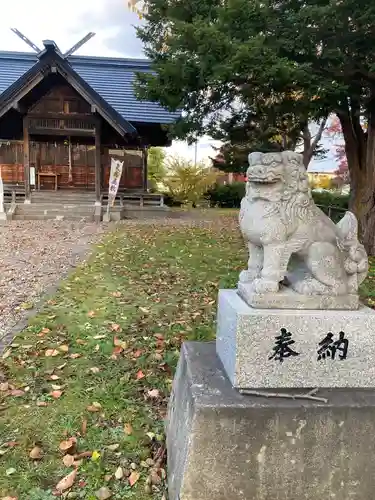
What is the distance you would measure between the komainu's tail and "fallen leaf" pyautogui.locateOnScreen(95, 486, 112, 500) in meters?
1.83

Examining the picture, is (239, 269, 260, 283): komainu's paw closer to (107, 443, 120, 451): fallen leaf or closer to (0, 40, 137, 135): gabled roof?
(107, 443, 120, 451): fallen leaf

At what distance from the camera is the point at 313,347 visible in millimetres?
2375

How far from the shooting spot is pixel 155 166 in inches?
1085

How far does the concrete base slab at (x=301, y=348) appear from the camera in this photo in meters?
2.34

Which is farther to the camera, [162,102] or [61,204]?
[61,204]

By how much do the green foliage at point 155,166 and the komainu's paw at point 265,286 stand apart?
24.3 m

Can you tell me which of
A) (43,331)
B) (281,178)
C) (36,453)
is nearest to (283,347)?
(281,178)

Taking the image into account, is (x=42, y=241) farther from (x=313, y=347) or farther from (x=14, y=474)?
(x=313, y=347)

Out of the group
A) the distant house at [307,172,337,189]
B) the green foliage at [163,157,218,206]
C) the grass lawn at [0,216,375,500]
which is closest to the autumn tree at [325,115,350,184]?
the distant house at [307,172,337,189]

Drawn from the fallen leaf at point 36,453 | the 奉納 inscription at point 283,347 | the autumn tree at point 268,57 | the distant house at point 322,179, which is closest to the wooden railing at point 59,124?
the autumn tree at point 268,57

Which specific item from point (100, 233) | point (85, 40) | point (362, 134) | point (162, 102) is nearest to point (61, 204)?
point (100, 233)

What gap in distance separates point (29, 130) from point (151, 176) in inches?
459

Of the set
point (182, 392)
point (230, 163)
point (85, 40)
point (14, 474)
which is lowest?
point (14, 474)

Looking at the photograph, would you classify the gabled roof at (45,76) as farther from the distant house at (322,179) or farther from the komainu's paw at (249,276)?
the distant house at (322,179)
